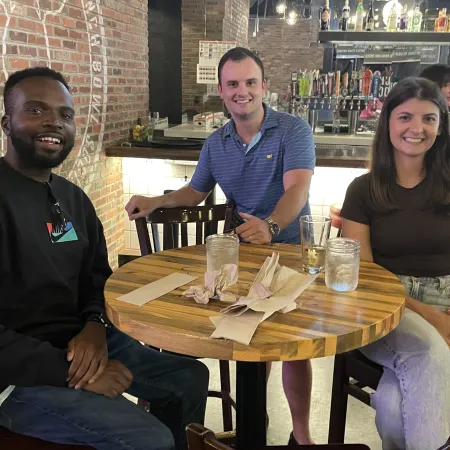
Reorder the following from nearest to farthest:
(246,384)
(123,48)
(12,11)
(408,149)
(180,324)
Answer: (180,324) < (246,384) < (408,149) < (12,11) < (123,48)

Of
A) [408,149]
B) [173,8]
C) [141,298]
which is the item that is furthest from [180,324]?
[173,8]

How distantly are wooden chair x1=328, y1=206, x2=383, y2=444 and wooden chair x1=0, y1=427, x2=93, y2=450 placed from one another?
882 millimetres

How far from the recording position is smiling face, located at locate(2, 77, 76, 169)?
5.16 feet

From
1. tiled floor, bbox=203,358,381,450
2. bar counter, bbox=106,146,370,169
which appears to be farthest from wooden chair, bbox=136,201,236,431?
bar counter, bbox=106,146,370,169

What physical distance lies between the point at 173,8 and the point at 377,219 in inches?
173

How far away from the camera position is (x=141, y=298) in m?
1.35

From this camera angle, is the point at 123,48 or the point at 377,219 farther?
the point at 123,48

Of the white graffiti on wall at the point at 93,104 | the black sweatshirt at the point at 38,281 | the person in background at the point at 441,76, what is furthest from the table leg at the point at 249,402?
the person in background at the point at 441,76

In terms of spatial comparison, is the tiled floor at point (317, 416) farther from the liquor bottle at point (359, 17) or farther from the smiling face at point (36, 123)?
the liquor bottle at point (359, 17)

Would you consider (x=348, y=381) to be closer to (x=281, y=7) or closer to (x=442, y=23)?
(x=442, y=23)

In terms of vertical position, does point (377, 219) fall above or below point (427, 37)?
below

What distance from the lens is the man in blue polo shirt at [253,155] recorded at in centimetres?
225

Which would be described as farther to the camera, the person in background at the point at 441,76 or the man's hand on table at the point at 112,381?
the person in background at the point at 441,76

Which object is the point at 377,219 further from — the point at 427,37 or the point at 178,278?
the point at 427,37
